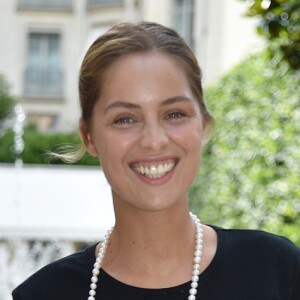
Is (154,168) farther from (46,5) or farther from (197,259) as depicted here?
(46,5)

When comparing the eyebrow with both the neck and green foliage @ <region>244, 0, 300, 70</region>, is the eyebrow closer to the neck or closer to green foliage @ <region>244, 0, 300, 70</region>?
the neck

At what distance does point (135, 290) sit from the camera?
2.19m

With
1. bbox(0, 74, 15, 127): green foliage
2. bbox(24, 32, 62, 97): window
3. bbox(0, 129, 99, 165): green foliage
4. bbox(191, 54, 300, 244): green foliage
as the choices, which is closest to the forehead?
bbox(191, 54, 300, 244): green foliage

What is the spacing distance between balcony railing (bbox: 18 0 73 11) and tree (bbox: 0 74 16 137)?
501 centimetres

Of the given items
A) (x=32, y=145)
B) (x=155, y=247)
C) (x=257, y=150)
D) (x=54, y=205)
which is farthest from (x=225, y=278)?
(x=32, y=145)

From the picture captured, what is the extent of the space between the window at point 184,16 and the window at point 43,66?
9158mm

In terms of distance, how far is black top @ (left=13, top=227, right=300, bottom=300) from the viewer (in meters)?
2.15

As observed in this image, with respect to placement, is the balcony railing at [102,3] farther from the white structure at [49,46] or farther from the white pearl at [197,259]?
the white pearl at [197,259]

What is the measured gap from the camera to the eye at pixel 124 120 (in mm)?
2127

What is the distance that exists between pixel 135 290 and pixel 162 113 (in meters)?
0.44

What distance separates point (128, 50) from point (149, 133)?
0.23 meters

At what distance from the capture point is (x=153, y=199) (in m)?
2.11

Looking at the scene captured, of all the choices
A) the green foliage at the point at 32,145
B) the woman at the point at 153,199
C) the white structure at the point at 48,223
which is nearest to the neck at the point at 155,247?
the woman at the point at 153,199

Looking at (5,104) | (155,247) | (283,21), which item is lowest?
(5,104)
